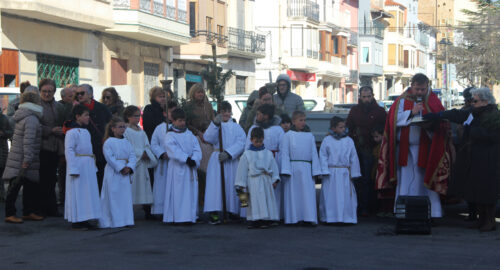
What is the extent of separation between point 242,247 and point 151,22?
23430 mm

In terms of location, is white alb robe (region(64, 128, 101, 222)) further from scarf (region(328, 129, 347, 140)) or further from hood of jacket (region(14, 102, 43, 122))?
scarf (region(328, 129, 347, 140))

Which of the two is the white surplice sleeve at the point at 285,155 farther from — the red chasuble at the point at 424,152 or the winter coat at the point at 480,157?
the winter coat at the point at 480,157

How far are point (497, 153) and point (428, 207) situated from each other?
3.76ft

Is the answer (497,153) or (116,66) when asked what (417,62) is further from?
(497,153)

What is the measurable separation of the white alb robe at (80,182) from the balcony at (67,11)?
13356mm

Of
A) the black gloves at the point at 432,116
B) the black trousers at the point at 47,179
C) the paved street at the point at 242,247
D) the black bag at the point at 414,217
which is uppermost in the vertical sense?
the black gloves at the point at 432,116

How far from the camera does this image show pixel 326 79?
61281 millimetres

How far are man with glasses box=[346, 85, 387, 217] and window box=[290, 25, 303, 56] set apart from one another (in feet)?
134

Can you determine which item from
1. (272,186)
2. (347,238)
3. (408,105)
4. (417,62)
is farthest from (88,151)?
(417,62)

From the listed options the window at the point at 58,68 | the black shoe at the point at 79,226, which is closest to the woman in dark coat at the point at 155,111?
the black shoe at the point at 79,226

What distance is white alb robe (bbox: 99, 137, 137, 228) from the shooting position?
36.9ft

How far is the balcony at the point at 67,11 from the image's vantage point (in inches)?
933

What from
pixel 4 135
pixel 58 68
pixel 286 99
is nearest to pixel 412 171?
pixel 286 99

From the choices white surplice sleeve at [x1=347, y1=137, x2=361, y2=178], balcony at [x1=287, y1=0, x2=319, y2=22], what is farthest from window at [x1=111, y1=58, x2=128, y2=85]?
balcony at [x1=287, y1=0, x2=319, y2=22]
